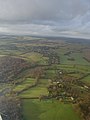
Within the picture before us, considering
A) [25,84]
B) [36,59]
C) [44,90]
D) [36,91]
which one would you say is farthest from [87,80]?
[36,59]

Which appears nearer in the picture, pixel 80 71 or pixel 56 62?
pixel 80 71

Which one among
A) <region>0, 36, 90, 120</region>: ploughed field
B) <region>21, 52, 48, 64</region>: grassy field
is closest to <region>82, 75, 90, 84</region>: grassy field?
<region>0, 36, 90, 120</region>: ploughed field

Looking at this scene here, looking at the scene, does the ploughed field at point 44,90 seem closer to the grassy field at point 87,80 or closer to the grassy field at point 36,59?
the grassy field at point 87,80

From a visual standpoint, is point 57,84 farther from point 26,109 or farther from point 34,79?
point 26,109

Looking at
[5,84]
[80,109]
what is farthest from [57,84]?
[80,109]

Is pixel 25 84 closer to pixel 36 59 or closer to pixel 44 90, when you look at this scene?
pixel 44 90

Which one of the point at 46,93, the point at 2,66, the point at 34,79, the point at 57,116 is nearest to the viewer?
the point at 57,116

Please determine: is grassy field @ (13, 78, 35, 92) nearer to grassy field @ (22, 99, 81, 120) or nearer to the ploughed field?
the ploughed field

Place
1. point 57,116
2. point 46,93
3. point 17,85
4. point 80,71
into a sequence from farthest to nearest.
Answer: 1. point 80,71
2. point 17,85
3. point 46,93
4. point 57,116

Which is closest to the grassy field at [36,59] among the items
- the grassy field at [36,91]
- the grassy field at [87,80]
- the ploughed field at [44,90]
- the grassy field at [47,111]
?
the ploughed field at [44,90]
